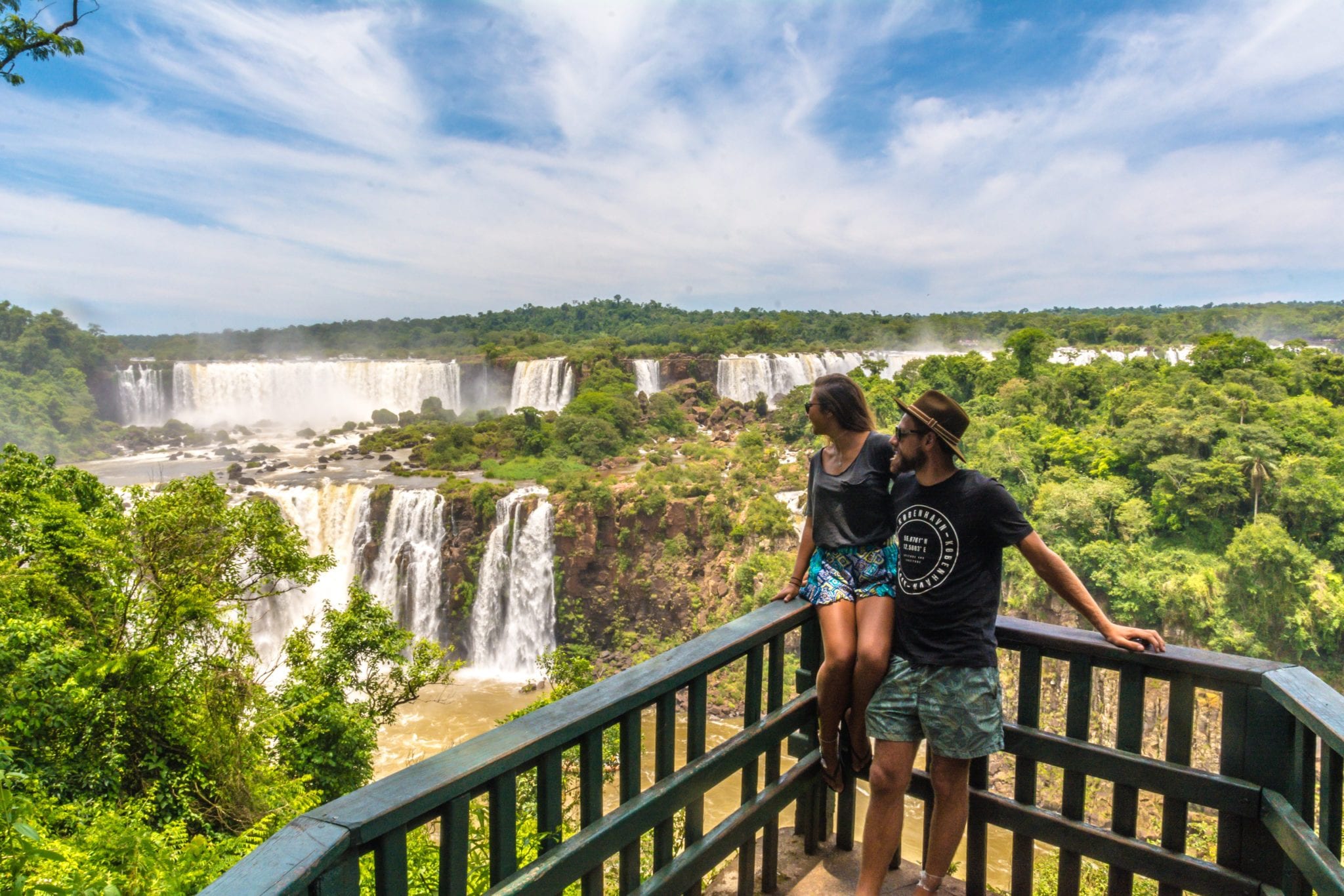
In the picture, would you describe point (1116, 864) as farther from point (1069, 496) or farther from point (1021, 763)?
point (1069, 496)

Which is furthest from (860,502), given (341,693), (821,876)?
(341,693)

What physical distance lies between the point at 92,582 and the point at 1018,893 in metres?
11.3

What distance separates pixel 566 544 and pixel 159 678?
15.0 metres

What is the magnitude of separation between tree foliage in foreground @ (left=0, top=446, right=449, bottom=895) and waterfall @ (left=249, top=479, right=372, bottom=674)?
11.3 meters

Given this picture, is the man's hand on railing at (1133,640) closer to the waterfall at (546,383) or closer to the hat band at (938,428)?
the hat band at (938,428)

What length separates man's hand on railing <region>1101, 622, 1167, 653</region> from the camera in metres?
1.99

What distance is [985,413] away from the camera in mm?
31766

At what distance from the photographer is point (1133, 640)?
6.61 ft

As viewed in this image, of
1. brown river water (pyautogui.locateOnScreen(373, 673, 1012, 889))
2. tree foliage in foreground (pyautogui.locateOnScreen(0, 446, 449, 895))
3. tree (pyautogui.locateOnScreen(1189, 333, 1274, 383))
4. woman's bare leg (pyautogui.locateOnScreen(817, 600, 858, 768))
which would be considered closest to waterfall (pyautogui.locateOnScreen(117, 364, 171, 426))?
brown river water (pyautogui.locateOnScreen(373, 673, 1012, 889))

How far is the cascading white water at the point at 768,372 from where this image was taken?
41062 mm

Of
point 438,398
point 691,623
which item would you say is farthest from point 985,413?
point 438,398

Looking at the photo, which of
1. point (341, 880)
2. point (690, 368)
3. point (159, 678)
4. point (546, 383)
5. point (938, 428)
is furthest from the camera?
point (690, 368)

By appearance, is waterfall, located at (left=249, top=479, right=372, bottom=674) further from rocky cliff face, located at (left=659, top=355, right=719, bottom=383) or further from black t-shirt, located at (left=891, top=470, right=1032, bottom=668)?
black t-shirt, located at (left=891, top=470, right=1032, bottom=668)

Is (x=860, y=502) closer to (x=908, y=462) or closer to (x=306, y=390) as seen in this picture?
(x=908, y=462)
